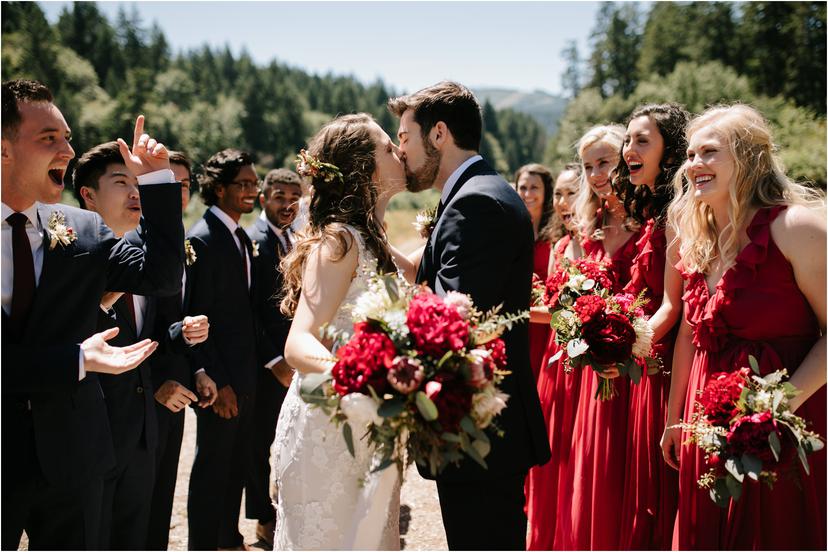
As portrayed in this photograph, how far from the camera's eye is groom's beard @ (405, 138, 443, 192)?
11.3 feet

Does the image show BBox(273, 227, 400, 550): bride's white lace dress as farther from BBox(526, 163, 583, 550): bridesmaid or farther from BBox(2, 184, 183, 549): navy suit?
BBox(526, 163, 583, 550): bridesmaid

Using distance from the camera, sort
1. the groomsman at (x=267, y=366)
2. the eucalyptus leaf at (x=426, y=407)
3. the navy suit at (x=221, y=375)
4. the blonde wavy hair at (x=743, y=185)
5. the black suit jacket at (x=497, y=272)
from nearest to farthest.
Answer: the eucalyptus leaf at (x=426, y=407), the black suit jacket at (x=497, y=272), the blonde wavy hair at (x=743, y=185), the navy suit at (x=221, y=375), the groomsman at (x=267, y=366)

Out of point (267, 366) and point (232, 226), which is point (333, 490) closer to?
point (267, 366)

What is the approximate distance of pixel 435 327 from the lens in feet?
8.07

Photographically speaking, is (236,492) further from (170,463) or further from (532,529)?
(532,529)

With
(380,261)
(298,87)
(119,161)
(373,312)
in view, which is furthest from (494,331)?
(298,87)

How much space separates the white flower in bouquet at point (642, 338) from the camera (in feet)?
12.8

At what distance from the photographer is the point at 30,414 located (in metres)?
2.91

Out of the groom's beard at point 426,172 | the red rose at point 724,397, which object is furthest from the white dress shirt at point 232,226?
the red rose at point 724,397

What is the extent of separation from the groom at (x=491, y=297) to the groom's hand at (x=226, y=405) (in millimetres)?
2455

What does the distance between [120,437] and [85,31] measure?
307 feet

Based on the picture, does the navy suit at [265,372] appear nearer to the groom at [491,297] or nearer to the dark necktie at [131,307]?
the dark necktie at [131,307]

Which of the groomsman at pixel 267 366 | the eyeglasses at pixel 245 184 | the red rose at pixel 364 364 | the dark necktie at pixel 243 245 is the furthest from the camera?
the groomsman at pixel 267 366

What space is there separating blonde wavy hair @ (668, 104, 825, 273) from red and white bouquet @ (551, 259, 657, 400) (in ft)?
1.44
